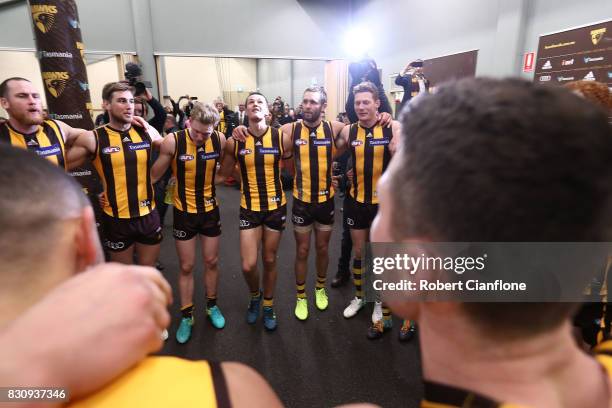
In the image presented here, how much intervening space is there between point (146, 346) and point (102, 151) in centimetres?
234

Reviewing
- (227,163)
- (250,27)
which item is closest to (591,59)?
(227,163)

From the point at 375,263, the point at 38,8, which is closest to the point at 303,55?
the point at 38,8

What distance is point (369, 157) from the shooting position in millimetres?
2748

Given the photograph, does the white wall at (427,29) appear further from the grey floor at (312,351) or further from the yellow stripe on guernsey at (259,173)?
the grey floor at (312,351)

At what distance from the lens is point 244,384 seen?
56 cm

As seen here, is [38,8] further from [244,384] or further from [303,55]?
[303,55]

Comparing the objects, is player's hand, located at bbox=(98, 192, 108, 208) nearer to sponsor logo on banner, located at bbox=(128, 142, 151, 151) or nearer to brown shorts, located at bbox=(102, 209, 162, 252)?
brown shorts, located at bbox=(102, 209, 162, 252)

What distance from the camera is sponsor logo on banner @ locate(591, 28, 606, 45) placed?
393cm

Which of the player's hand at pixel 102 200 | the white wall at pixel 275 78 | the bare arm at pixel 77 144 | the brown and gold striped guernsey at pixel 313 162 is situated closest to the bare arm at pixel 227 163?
the brown and gold striped guernsey at pixel 313 162

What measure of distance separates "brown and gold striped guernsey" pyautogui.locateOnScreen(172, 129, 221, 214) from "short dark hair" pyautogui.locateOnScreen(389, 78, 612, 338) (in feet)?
7.78

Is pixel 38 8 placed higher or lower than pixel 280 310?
higher

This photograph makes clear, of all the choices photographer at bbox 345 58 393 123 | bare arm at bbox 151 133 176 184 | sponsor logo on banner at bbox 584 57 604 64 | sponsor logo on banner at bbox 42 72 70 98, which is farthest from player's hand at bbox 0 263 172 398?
sponsor logo on banner at bbox 584 57 604 64

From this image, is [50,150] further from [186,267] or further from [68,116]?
[186,267]

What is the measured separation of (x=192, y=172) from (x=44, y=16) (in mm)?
1429
